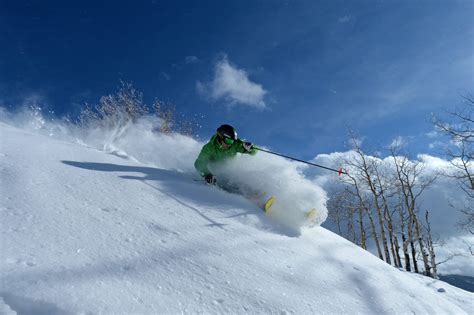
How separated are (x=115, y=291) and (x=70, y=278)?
0.29 m

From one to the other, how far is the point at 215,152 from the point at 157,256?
11.6ft

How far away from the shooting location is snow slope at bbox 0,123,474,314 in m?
1.80

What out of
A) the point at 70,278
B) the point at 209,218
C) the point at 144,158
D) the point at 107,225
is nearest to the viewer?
the point at 70,278

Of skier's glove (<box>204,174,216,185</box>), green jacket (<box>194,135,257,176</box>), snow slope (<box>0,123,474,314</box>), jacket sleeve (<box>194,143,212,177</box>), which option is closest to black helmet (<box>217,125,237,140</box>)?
green jacket (<box>194,135,257,176</box>)

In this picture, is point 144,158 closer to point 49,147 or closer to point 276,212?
point 49,147

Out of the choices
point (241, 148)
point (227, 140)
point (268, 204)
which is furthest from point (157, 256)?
point (241, 148)

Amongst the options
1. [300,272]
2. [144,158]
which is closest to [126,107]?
[144,158]

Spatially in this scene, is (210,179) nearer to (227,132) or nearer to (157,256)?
(227,132)

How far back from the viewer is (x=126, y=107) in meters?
22.2

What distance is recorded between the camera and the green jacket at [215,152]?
5.58 metres

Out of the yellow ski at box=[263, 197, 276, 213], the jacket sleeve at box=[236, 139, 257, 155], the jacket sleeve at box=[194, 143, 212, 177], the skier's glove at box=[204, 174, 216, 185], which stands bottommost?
the yellow ski at box=[263, 197, 276, 213]

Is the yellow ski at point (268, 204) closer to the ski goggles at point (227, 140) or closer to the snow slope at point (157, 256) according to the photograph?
the snow slope at point (157, 256)

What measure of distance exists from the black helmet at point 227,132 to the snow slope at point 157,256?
1611 mm

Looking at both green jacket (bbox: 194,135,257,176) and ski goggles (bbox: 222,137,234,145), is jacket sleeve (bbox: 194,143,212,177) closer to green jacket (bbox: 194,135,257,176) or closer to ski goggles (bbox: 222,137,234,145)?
green jacket (bbox: 194,135,257,176)
